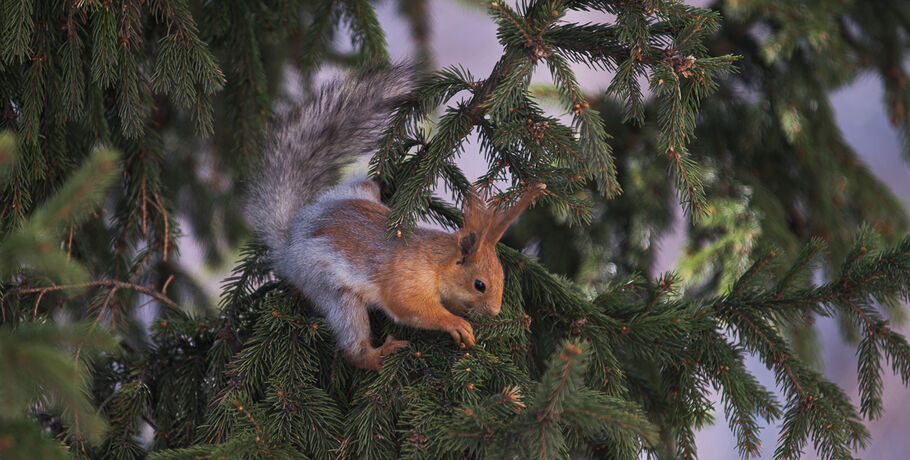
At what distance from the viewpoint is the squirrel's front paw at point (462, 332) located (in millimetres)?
1149

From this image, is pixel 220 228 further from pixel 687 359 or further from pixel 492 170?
pixel 687 359

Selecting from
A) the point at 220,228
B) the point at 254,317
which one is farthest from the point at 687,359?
the point at 220,228

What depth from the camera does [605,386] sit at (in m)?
1.21

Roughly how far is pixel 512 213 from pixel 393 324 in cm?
34

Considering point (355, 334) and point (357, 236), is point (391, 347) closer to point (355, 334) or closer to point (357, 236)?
point (355, 334)

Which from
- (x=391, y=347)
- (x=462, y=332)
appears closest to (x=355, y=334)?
(x=391, y=347)

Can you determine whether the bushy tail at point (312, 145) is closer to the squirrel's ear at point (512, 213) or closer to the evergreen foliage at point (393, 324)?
the evergreen foliage at point (393, 324)

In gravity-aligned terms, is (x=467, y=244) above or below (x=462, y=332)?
above

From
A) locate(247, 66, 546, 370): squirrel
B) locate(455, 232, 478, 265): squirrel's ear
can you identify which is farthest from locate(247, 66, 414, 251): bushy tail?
locate(455, 232, 478, 265): squirrel's ear

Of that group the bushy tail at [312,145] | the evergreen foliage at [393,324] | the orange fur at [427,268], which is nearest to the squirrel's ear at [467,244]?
the orange fur at [427,268]

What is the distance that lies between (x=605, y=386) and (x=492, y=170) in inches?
16.0

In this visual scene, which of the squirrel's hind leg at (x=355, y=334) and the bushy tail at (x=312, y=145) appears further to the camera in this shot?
the bushy tail at (x=312, y=145)

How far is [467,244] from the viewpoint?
1234 mm

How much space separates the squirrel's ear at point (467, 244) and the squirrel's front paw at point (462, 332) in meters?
0.12
